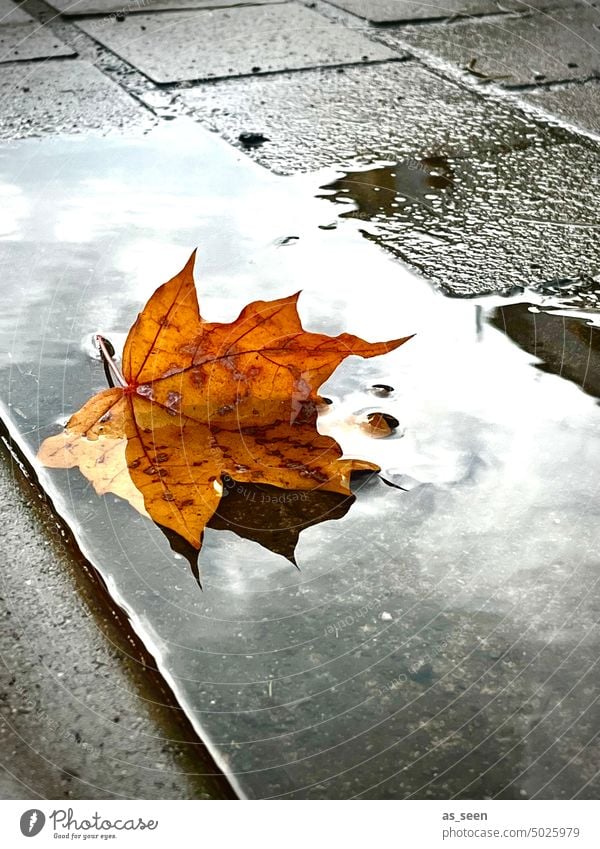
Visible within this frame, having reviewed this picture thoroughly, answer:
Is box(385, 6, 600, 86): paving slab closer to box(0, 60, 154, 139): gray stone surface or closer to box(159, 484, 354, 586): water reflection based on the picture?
box(0, 60, 154, 139): gray stone surface

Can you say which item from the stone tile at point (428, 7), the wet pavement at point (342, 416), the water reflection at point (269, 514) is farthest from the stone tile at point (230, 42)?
the water reflection at point (269, 514)

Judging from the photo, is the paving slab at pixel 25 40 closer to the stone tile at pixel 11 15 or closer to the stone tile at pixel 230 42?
the stone tile at pixel 11 15

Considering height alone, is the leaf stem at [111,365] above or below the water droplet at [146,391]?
below

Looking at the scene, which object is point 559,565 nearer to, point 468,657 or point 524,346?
point 468,657

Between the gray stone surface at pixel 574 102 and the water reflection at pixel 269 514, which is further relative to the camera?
the gray stone surface at pixel 574 102

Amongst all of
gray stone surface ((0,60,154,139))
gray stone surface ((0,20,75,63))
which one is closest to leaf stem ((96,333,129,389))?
gray stone surface ((0,60,154,139))

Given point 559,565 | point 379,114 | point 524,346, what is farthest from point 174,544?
point 379,114
